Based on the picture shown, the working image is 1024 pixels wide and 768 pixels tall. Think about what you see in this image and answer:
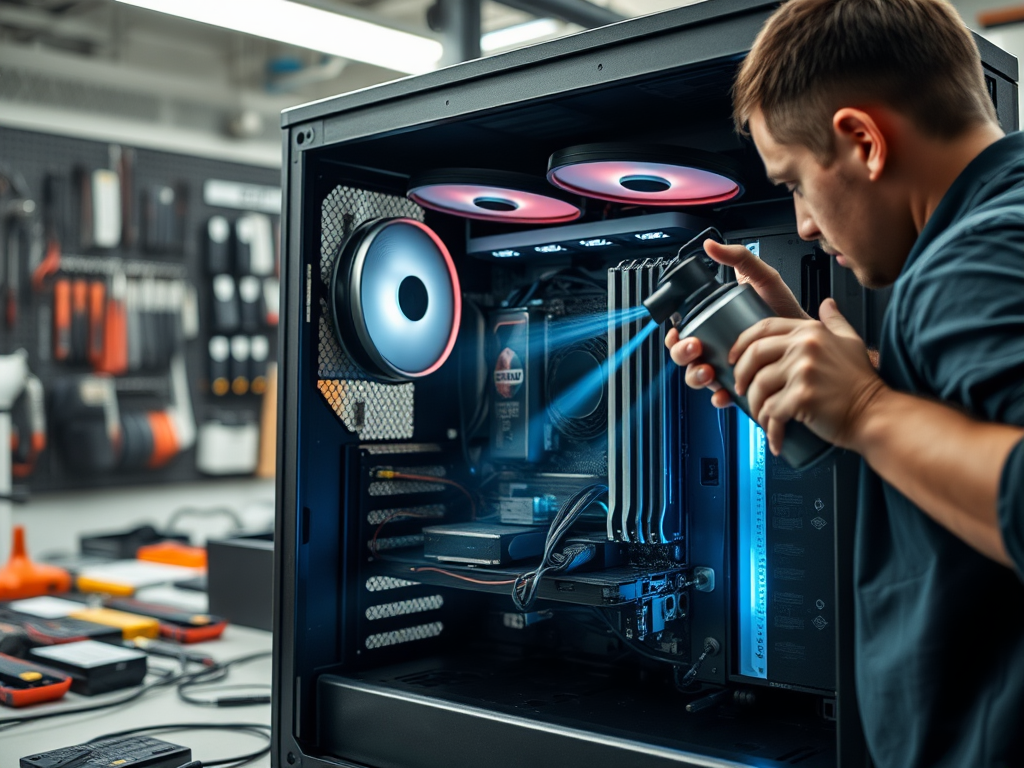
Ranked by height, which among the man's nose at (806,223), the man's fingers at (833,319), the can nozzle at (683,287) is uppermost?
the man's nose at (806,223)

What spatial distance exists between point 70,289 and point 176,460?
0.88 meters

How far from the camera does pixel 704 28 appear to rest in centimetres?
78

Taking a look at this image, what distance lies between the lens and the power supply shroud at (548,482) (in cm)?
91

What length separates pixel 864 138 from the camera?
62cm

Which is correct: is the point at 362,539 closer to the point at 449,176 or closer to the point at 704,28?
the point at 449,176

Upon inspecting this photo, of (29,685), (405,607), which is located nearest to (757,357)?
(405,607)

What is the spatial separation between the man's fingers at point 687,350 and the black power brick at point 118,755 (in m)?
0.71

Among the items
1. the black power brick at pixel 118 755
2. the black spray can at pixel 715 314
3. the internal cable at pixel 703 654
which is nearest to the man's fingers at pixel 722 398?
the black spray can at pixel 715 314

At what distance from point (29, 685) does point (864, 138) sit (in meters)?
1.23

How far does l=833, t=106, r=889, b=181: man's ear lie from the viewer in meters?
0.62

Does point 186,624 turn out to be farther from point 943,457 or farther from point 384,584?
point 943,457

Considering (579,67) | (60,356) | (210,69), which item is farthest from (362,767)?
(210,69)

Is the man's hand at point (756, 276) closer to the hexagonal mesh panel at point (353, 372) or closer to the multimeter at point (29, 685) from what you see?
the hexagonal mesh panel at point (353, 372)

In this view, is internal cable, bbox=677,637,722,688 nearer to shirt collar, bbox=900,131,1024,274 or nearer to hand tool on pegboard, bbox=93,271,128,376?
shirt collar, bbox=900,131,1024,274
